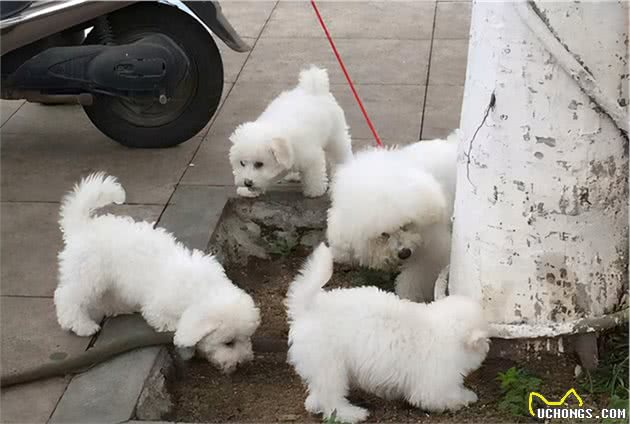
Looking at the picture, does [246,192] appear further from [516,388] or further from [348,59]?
[348,59]

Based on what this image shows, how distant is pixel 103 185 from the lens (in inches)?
191

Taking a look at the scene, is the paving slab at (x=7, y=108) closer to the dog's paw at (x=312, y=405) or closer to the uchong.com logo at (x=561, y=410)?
the dog's paw at (x=312, y=405)

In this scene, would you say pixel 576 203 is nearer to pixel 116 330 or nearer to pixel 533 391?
pixel 533 391

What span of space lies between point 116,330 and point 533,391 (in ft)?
6.72

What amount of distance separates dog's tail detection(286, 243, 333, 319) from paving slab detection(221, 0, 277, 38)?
17.1 ft

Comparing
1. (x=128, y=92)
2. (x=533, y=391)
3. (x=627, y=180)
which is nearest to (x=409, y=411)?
(x=533, y=391)

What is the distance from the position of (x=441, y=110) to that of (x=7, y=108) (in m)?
3.50

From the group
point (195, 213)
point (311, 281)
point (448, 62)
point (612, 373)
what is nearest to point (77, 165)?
point (195, 213)

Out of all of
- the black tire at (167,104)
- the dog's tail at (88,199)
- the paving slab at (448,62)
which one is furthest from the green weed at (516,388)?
the paving slab at (448,62)

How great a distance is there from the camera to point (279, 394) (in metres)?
4.61

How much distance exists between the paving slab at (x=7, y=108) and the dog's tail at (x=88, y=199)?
2997 millimetres

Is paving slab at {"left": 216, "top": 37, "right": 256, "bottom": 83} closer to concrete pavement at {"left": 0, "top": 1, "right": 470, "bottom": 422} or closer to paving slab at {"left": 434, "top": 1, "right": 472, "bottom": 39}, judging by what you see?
concrete pavement at {"left": 0, "top": 1, "right": 470, "bottom": 422}

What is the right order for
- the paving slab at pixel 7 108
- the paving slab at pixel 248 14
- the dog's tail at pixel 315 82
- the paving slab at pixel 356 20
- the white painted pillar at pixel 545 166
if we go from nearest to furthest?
the white painted pillar at pixel 545 166 → the dog's tail at pixel 315 82 → the paving slab at pixel 7 108 → the paving slab at pixel 356 20 → the paving slab at pixel 248 14

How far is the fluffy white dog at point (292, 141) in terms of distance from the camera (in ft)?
18.9
